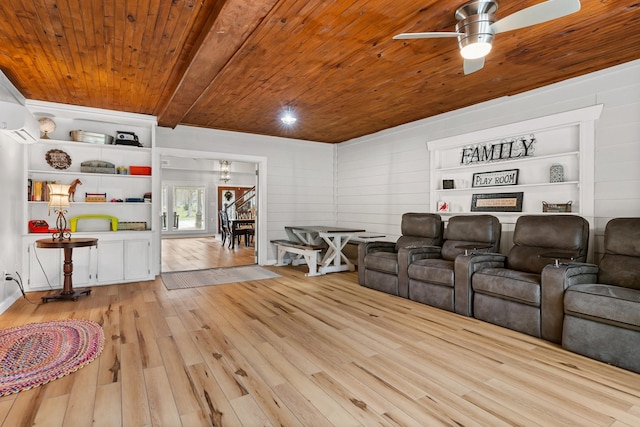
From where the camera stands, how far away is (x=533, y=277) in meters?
3.02

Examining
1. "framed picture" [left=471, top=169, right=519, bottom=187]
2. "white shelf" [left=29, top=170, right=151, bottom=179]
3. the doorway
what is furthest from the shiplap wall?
the doorway

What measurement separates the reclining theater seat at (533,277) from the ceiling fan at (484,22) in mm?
1881

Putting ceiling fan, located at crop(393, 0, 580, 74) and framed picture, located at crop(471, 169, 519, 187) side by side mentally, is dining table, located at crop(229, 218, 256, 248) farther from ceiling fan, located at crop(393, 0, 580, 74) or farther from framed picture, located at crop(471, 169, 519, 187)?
ceiling fan, located at crop(393, 0, 580, 74)

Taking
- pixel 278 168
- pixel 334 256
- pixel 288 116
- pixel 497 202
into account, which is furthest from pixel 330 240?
pixel 497 202

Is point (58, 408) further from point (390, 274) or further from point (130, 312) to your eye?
point (390, 274)

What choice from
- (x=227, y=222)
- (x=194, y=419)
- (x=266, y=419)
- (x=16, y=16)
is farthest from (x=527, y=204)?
(x=227, y=222)

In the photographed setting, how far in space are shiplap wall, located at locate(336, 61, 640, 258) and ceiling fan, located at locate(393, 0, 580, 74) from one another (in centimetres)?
187

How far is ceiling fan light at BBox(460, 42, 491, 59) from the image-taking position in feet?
7.98

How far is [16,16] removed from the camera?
243cm

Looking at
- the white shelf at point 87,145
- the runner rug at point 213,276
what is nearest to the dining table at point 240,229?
the runner rug at point 213,276

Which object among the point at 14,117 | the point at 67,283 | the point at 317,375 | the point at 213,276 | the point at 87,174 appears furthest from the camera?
the point at 213,276

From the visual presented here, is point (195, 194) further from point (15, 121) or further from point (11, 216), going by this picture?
A: point (15, 121)

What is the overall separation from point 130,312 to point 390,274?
119 inches

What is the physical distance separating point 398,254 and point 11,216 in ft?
15.1
